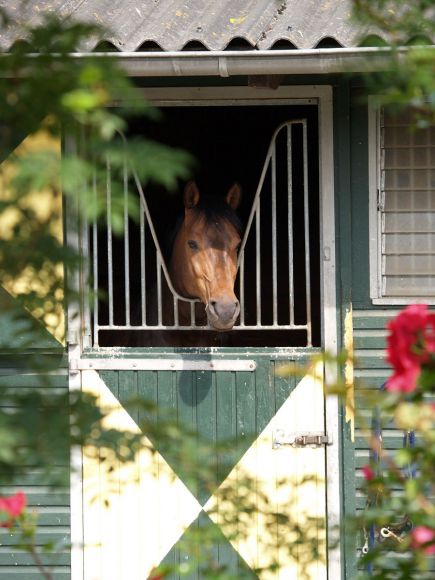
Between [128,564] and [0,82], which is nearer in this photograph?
[0,82]

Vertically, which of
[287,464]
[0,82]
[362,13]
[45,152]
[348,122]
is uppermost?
[348,122]

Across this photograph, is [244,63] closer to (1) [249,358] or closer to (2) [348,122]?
(2) [348,122]

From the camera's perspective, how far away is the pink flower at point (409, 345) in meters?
1.80

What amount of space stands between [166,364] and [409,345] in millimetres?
3302

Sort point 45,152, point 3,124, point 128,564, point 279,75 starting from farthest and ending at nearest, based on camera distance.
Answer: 1. point 128,564
2. point 279,75
3. point 3,124
4. point 45,152

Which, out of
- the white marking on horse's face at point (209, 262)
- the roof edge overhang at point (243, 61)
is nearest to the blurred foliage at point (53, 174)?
the roof edge overhang at point (243, 61)

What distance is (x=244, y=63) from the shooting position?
14.6 feet

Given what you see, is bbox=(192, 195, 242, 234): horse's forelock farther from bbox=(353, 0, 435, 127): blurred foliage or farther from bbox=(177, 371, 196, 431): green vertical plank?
bbox=(353, 0, 435, 127): blurred foliage

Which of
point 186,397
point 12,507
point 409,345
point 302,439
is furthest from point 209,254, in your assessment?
point 409,345

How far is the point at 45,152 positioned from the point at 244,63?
2.96m

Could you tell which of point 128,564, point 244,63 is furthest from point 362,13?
point 128,564

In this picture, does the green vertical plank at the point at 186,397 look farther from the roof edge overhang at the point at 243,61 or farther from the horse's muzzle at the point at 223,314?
the roof edge overhang at the point at 243,61

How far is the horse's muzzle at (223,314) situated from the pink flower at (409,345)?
298cm

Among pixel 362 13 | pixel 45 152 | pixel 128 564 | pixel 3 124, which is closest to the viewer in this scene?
pixel 45 152
